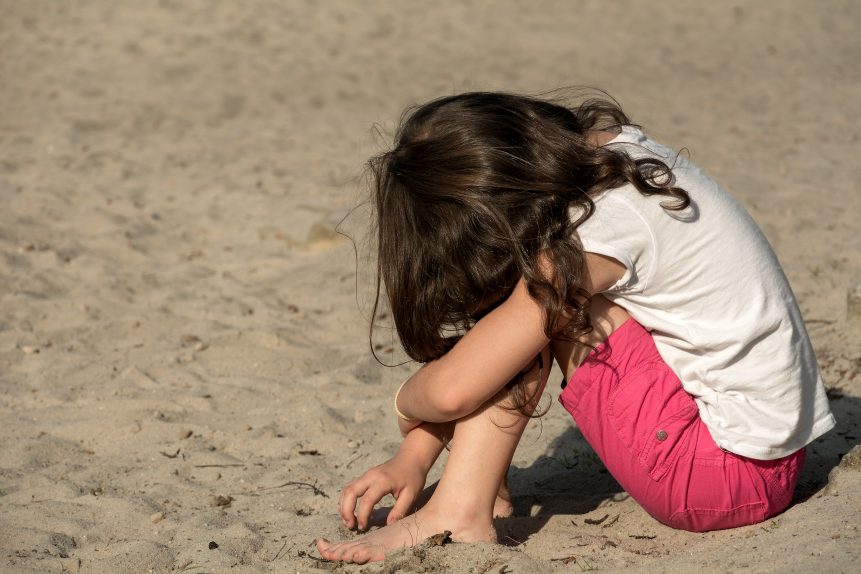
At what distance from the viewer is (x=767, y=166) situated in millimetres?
5973

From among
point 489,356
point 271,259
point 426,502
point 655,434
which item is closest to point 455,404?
point 489,356

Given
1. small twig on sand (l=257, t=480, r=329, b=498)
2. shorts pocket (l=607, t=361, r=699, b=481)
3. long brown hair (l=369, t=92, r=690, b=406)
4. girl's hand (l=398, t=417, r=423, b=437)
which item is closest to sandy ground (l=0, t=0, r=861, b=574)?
small twig on sand (l=257, t=480, r=329, b=498)

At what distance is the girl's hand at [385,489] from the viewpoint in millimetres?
2445

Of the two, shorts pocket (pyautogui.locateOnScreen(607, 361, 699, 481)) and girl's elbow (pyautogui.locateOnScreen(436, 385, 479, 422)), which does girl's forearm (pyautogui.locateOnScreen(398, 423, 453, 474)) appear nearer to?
girl's elbow (pyautogui.locateOnScreen(436, 385, 479, 422))

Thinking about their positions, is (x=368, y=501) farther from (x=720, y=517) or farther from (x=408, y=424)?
(x=720, y=517)

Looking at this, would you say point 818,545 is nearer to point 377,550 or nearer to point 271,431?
point 377,550

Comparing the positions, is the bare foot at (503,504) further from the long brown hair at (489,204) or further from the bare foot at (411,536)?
the long brown hair at (489,204)

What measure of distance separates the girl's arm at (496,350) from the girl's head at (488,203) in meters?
0.04

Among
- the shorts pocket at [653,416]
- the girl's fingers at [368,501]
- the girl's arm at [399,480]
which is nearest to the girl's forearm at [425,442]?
the girl's arm at [399,480]

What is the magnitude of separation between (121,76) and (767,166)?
5.56 meters

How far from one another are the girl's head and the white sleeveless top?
0.08m

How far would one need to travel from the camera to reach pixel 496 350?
213cm

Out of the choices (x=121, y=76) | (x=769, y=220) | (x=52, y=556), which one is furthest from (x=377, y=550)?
(x=121, y=76)

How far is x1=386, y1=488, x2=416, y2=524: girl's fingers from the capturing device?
8.15 ft
